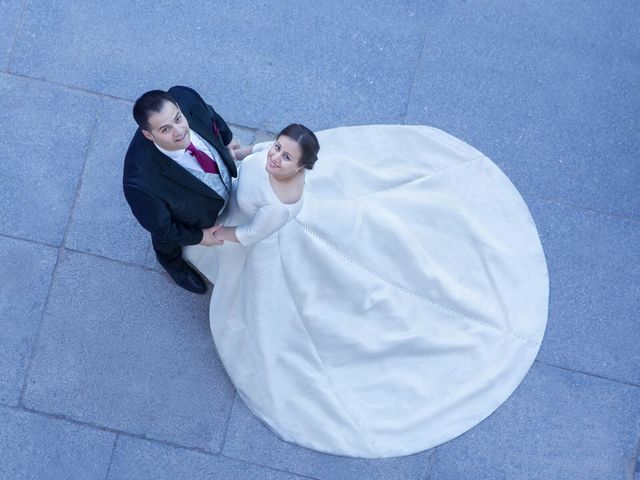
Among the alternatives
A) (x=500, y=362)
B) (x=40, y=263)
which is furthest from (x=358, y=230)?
(x=40, y=263)

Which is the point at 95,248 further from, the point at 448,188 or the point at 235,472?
the point at 448,188

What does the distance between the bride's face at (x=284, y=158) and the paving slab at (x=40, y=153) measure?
1889mm

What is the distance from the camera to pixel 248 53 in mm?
4395

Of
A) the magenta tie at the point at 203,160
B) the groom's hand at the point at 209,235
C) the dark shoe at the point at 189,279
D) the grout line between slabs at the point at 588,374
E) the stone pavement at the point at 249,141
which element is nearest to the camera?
the magenta tie at the point at 203,160

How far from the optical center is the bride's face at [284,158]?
283 centimetres

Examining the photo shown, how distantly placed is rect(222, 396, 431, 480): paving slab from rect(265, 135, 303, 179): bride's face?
1824 millimetres

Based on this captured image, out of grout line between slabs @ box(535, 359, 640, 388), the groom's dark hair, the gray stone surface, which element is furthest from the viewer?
the gray stone surface

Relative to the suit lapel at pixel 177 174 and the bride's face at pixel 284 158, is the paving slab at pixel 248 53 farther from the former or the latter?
the bride's face at pixel 284 158

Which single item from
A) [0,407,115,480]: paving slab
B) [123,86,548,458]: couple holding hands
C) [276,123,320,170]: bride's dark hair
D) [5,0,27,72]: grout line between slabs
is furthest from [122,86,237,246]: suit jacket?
[5,0,27,72]: grout line between slabs

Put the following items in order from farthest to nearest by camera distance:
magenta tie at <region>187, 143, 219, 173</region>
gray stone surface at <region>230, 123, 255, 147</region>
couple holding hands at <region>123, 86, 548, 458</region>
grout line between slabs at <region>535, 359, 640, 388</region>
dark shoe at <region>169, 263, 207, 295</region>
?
gray stone surface at <region>230, 123, 255, 147</region>, grout line between slabs at <region>535, 359, 640, 388</region>, dark shoe at <region>169, 263, 207, 295</region>, couple holding hands at <region>123, 86, 548, 458</region>, magenta tie at <region>187, 143, 219, 173</region>

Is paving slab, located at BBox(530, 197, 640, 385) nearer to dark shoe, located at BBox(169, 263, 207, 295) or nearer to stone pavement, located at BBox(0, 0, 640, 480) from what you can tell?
stone pavement, located at BBox(0, 0, 640, 480)

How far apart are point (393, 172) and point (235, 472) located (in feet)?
6.69

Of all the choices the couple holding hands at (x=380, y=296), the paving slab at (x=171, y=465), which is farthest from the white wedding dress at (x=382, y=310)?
Result: the paving slab at (x=171, y=465)

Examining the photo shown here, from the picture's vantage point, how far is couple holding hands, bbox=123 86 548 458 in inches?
147
